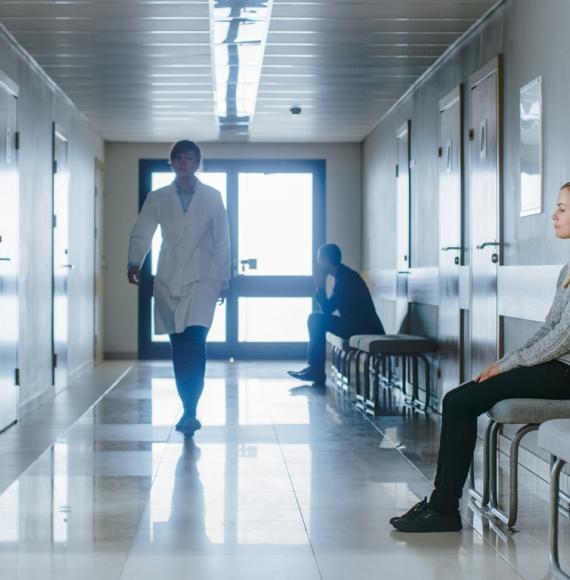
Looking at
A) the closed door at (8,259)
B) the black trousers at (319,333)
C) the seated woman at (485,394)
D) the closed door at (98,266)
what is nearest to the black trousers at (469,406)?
the seated woman at (485,394)

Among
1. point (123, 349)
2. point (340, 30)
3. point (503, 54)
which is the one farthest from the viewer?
point (123, 349)

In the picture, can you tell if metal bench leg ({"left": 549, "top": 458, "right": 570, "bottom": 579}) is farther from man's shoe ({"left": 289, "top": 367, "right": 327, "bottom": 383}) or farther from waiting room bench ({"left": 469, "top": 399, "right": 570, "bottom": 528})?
man's shoe ({"left": 289, "top": 367, "right": 327, "bottom": 383})

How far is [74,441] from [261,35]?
2655mm

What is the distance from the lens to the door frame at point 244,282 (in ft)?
38.7

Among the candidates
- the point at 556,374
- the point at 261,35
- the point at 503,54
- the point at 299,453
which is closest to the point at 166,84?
the point at 261,35

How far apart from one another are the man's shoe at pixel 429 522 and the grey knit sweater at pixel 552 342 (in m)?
0.54

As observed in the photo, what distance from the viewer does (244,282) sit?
11906mm

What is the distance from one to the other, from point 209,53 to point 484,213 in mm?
2231

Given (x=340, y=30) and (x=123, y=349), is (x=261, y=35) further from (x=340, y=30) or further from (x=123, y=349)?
(x=123, y=349)

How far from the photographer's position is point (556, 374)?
3.66m

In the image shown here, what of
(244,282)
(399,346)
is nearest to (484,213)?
(399,346)

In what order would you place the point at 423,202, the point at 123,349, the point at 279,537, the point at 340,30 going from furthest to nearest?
the point at 123,349 < the point at 423,202 < the point at 340,30 < the point at 279,537

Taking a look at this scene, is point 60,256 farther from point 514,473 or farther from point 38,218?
point 514,473

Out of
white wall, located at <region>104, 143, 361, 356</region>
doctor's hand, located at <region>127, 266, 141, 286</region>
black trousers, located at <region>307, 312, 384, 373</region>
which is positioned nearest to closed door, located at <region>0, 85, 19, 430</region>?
doctor's hand, located at <region>127, 266, 141, 286</region>
